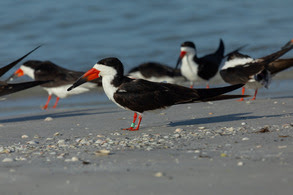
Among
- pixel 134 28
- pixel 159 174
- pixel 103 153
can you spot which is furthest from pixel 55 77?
pixel 134 28

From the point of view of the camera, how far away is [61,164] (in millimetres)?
3783

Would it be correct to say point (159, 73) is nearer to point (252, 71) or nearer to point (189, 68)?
point (189, 68)

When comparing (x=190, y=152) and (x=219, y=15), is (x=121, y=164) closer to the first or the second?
(x=190, y=152)

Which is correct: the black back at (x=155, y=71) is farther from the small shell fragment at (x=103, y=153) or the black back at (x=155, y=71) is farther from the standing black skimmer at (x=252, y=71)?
the small shell fragment at (x=103, y=153)

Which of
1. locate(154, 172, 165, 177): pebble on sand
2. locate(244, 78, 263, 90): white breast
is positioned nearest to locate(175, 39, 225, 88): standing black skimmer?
locate(244, 78, 263, 90): white breast

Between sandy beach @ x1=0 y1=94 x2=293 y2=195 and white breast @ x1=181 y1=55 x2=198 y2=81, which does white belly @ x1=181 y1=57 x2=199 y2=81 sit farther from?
sandy beach @ x1=0 y1=94 x2=293 y2=195

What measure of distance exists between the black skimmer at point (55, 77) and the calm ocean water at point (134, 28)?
28.6 inches

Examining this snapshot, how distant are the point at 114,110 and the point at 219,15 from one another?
9.37 m

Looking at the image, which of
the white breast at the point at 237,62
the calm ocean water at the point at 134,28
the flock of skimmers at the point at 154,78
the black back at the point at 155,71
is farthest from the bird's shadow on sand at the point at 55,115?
the black back at the point at 155,71

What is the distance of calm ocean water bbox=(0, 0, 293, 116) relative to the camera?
41.1 ft

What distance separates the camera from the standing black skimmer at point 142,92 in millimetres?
5219

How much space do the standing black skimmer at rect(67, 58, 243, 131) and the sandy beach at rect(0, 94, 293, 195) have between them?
253 millimetres

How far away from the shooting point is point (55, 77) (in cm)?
849

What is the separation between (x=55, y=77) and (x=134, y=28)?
646 centimetres
